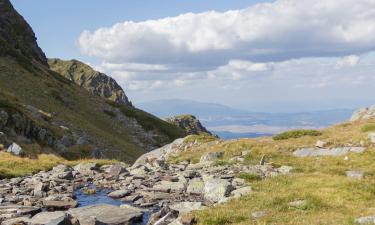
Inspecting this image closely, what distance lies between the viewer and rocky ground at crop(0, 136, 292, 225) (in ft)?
67.8

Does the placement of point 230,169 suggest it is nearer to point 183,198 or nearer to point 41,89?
point 183,198

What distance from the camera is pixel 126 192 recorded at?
27.4 metres

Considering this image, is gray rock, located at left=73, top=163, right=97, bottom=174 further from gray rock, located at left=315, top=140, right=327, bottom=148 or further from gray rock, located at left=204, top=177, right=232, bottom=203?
gray rock, located at left=315, top=140, right=327, bottom=148

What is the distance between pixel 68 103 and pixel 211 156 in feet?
223

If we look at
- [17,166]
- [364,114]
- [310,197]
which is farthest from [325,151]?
[17,166]

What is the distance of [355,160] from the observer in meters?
38.0

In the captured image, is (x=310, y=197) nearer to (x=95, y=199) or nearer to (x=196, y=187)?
(x=196, y=187)

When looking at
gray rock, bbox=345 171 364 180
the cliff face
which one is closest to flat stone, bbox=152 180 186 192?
gray rock, bbox=345 171 364 180

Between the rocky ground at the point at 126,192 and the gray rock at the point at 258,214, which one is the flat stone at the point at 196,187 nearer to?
the rocky ground at the point at 126,192

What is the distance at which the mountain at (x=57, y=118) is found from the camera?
58281 millimetres

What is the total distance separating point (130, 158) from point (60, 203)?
55044 mm

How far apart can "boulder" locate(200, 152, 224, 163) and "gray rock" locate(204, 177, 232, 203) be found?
15.7 metres

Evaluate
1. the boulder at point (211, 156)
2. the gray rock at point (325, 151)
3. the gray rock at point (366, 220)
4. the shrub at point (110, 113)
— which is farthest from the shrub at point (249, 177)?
the shrub at point (110, 113)

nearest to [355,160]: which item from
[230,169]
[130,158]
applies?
[230,169]
